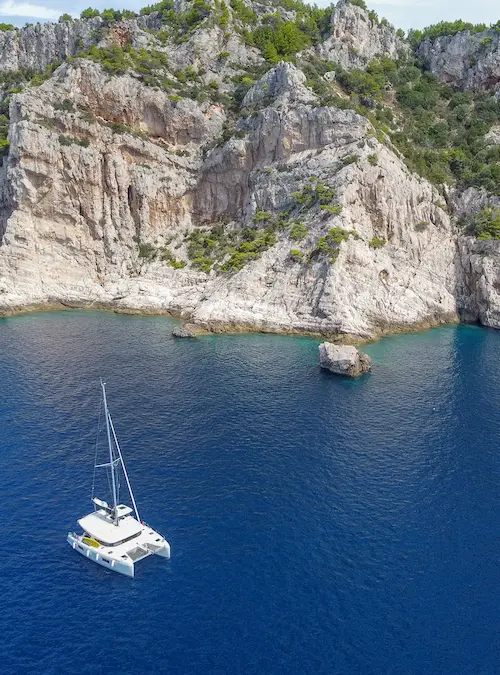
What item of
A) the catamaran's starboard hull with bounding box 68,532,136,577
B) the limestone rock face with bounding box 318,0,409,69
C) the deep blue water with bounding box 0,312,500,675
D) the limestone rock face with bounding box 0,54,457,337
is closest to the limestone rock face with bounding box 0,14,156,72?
the limestone rock face with bounding box 0,54,457,337

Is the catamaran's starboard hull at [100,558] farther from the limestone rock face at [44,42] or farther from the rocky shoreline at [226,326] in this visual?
the limestone rock face at [44,42]

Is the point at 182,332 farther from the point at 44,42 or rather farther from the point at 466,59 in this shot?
the point at 466,59

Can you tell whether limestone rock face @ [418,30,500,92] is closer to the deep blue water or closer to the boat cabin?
the deep blue water

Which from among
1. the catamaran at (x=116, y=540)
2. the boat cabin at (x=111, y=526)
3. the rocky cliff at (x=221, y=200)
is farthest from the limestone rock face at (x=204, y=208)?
the catamaran at (x=116, y=540)

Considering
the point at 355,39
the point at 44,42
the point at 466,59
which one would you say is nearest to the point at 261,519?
the point at 355,39

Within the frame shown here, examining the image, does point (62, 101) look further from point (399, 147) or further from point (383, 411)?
point (383, 411)

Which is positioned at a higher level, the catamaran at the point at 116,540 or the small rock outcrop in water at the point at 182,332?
the small rock outcrop in water at the point at 182,332
